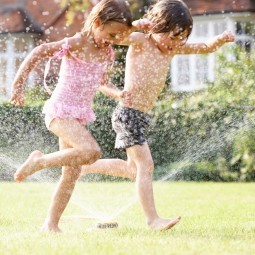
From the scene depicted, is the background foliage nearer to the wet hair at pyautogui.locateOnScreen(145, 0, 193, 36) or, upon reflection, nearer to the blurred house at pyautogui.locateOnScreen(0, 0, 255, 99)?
the wet hair at pyautogui.locateOnScreen(145, 0, 193, 36)

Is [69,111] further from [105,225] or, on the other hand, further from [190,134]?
[190,134]

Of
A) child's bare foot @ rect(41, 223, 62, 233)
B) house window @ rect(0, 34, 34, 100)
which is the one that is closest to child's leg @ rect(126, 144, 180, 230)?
child's bare foot @ rect(41, 223, 62, 233)

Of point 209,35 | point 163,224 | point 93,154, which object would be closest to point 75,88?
point 93,154

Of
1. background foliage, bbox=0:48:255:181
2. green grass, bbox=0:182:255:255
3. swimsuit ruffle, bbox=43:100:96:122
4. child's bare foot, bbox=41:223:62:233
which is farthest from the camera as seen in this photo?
background foliage, bbox=0:48:255:181

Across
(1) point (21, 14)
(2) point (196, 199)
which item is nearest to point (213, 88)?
(2) point (196, 199)

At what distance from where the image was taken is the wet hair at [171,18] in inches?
197

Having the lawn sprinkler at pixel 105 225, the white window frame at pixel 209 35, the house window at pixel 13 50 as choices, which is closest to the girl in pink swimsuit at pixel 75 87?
the lawn sprinkler at pixel 105 225

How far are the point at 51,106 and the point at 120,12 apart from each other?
2.27 feet

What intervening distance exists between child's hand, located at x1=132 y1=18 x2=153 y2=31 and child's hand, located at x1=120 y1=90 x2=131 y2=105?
41cm

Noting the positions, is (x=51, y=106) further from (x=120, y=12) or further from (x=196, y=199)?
(x=196, y=199)

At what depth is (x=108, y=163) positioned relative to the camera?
5.34 meters

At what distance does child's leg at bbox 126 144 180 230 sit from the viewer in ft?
15.8

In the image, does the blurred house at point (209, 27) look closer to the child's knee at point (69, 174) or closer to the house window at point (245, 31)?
the house window at point (245, 31)

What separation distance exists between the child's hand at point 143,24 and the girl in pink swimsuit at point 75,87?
0.17 metres
